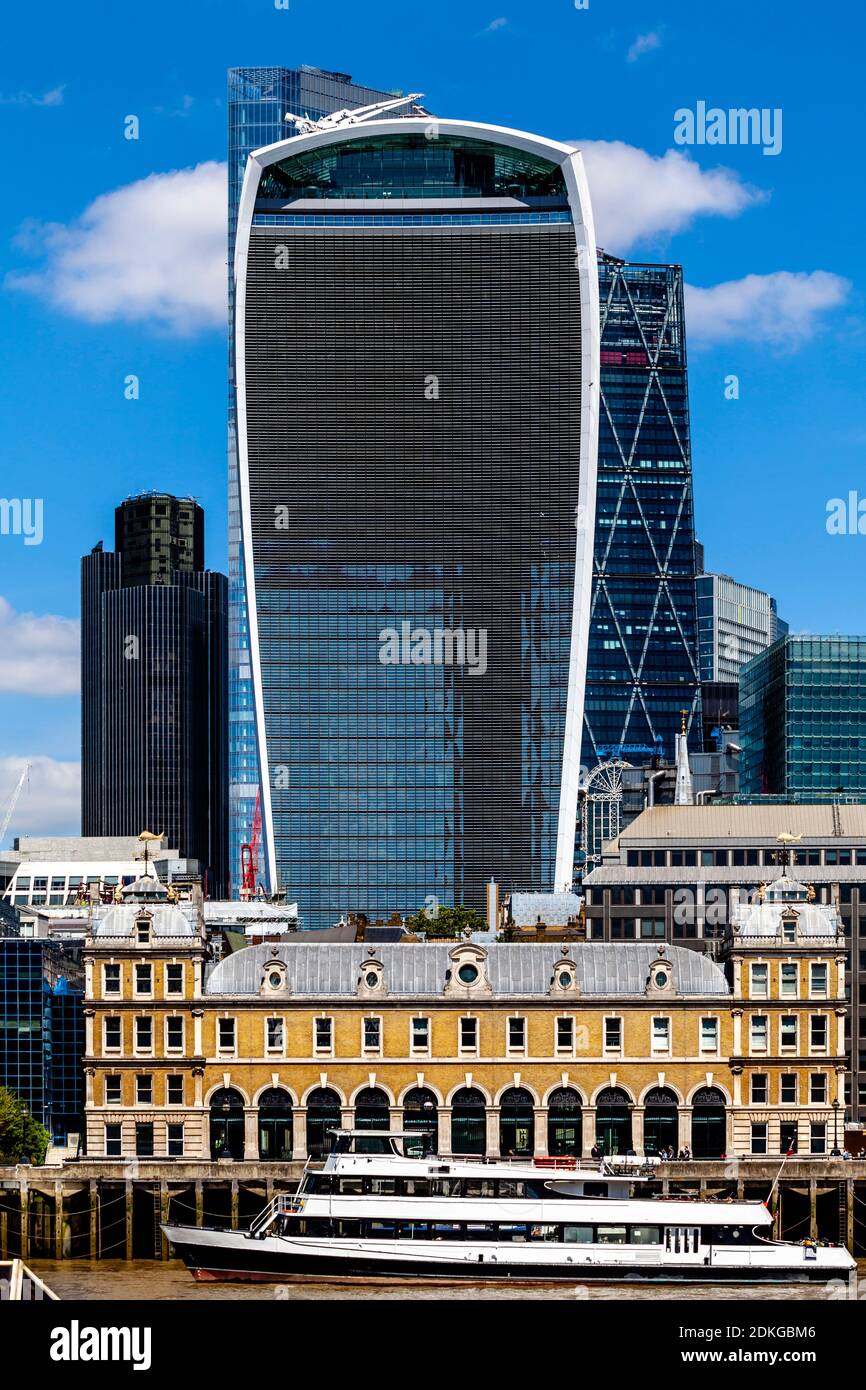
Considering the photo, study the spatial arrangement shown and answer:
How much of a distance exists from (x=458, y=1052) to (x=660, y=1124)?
10.7 m

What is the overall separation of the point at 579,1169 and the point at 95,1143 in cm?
2568

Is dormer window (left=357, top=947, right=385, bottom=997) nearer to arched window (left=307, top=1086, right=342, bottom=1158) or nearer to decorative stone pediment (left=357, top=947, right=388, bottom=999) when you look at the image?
decorative stone pediment (left=357, top=947, right=388, bottom=999)

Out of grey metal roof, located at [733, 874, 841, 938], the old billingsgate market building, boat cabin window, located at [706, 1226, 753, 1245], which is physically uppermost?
grey metal roof, located at [733, 874, 841, 938]

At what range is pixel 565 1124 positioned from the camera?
109m

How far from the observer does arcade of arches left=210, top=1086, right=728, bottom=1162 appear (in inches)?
4269

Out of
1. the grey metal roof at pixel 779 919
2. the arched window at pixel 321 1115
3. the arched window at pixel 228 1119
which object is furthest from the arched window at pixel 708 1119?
the arched window at pixel 228 1119

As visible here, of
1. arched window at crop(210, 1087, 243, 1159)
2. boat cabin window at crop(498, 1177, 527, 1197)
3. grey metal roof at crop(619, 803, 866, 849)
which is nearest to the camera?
boat cabin window at crop(498, 1177, 527, 1197)

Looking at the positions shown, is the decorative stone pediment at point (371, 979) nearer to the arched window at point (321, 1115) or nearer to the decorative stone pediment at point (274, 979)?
the decorative stone pediment at point (274, 979)

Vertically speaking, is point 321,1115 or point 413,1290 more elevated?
point 321,1115

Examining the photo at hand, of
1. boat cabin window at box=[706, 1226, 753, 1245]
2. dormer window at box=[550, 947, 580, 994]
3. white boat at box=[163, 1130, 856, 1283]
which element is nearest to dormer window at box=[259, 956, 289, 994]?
dormer window at box=[550, 947, 580, 994]

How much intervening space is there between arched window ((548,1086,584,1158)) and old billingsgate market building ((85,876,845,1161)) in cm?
8

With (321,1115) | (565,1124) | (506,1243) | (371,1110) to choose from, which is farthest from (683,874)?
(506,1243)

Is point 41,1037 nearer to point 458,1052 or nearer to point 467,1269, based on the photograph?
point 458,1052

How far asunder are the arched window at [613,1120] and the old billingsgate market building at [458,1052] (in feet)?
0.23
